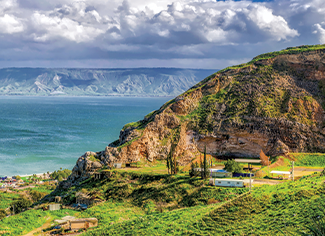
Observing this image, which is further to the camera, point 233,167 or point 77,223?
point 233,167

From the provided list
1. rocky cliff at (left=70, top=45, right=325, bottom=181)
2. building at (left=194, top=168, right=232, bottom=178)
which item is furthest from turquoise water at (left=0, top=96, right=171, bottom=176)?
building at (left=194, top=168, right=232, bottom=178)

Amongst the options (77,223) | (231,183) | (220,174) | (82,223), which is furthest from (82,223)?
(220,174)

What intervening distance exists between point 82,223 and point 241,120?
39365mm

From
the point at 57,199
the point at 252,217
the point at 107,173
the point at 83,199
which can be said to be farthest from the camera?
the point at 107,173

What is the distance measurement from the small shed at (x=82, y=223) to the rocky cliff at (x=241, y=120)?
1800cm

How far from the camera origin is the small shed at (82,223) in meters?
39.8

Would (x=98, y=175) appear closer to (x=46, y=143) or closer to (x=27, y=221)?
Answer: (x=27, y=221)

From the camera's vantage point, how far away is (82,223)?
40.2 meters

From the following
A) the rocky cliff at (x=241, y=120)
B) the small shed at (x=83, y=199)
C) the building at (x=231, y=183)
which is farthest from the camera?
the rocky cliff at (x=241, y=120)

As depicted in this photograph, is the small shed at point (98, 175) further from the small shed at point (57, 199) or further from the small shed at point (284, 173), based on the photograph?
Result: the small shed at point (284, 173)

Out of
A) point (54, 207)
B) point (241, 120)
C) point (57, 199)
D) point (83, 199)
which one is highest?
point (241, 120)

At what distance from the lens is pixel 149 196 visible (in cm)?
4709

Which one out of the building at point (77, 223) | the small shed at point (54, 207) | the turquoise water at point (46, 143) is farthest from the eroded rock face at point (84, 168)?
the turquoise water at point (46, 143)

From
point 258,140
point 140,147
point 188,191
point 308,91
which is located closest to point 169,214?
point 188,191
